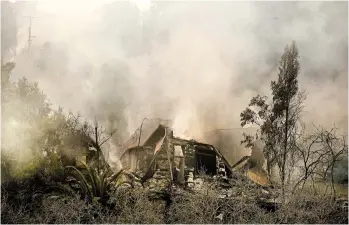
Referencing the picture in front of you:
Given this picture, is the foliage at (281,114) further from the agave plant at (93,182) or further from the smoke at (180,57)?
the agave plant at (93,182)

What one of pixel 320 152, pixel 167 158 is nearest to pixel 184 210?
pixel 167 158

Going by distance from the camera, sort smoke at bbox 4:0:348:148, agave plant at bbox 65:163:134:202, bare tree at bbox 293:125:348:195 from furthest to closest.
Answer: bare tree at bbox 293:125:348:195 < smoke at bbox 4:0:348:148 < agave plant at bbox 65:163:134:202

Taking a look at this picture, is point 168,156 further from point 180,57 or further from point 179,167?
point 180,57

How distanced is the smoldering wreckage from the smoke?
284 millimetres

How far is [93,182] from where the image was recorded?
833 centimetres

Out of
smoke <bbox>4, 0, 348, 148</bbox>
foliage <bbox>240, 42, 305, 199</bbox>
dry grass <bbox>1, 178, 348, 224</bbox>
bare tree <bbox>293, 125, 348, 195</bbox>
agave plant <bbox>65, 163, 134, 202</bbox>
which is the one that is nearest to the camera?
dry grass <bbox>1, 178, 348, 224</bbox>

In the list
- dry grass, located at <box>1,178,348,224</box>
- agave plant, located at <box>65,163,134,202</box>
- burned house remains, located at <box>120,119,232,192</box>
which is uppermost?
burned house remains, located at <box>120,119,232,192</box>

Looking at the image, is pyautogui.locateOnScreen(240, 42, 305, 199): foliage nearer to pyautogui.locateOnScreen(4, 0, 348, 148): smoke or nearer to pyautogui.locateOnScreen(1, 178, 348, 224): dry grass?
pyautogui.locateOnScreen(4, 0, 348, 148): smoke

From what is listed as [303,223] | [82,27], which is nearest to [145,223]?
[303,223]

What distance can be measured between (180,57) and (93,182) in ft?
10.1

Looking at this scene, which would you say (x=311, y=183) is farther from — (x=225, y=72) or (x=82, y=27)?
(x=82, y=27)

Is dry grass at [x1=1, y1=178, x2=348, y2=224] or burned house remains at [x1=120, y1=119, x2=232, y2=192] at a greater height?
burned house remains at [x1=120, y1=119, x2=232, y2=192]

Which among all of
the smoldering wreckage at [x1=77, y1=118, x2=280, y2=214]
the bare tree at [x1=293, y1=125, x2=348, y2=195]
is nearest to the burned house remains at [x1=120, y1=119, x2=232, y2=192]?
the smoldering wreckage at [x1=77, y1=118, x2=280, y2=214]

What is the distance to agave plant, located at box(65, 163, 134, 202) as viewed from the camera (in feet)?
27.3
